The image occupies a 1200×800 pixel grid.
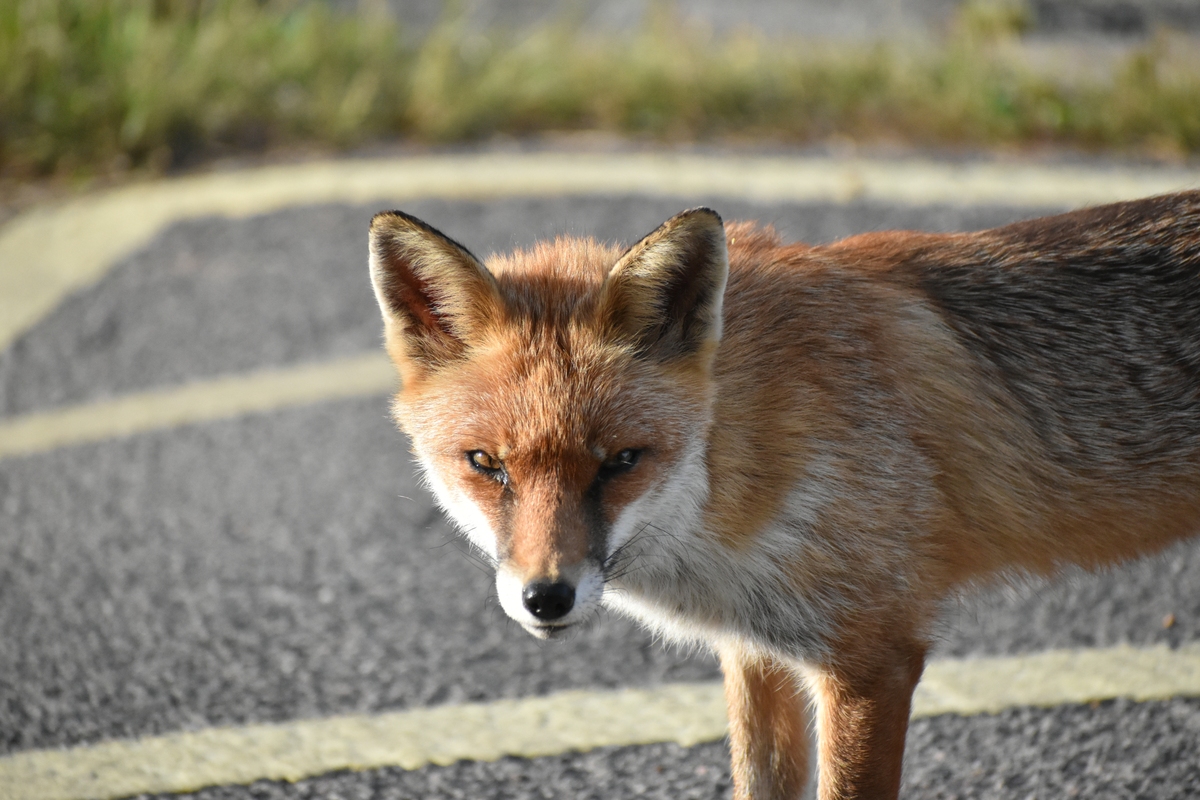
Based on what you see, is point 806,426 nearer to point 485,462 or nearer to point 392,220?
point 485,462

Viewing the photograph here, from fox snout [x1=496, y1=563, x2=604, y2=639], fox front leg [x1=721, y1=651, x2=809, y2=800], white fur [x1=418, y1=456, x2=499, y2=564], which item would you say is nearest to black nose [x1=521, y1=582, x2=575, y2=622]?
fox snout [x1=496, y1=563, x2=604, y2=639]

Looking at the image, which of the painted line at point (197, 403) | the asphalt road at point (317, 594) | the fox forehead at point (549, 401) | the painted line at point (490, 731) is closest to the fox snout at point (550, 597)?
the fox forehead at point (549, 401)

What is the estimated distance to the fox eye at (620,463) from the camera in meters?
2.60

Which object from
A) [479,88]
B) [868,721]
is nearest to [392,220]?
[868,721]

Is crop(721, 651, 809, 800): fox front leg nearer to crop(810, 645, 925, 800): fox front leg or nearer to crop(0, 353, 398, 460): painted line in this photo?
crop(810, 645, 925, 800): fox front leg

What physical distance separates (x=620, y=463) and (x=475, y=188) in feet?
14.6

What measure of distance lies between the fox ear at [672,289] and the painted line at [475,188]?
3732mm

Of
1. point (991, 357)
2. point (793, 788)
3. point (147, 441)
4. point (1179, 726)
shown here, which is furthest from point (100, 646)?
point (1179, 726)

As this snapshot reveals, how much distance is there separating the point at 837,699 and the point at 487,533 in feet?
3.19

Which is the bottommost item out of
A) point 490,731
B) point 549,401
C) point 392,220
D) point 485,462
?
point 490,731

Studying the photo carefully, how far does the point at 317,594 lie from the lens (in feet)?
14.2

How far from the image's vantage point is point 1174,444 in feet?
9.80

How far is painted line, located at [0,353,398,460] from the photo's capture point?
535 centimetres

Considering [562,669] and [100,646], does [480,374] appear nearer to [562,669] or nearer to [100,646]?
[562,669]
